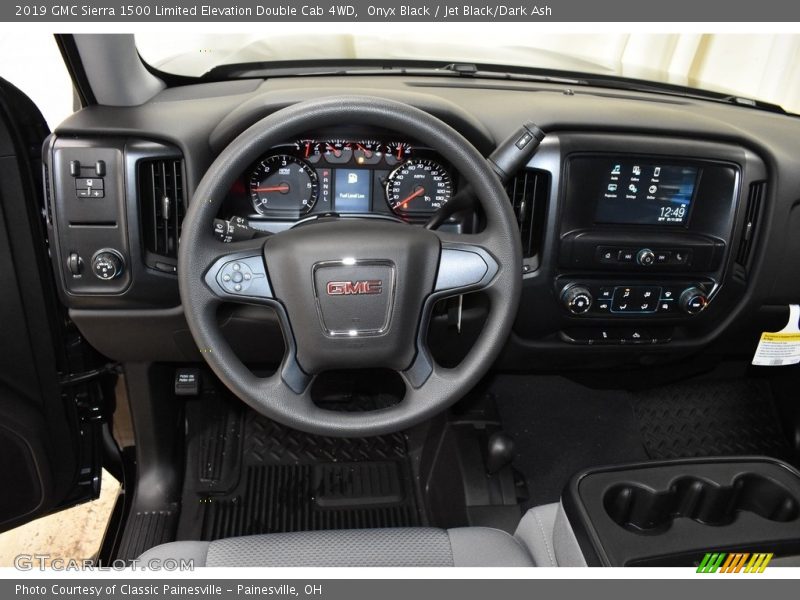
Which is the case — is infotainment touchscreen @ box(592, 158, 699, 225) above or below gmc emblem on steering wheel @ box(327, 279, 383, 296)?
above

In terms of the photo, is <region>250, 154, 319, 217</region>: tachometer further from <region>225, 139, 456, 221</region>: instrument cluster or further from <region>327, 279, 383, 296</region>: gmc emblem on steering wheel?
<region>327, 279, 383, 296</region>: gmc emblem on steering wheel

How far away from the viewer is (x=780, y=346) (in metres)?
1.68

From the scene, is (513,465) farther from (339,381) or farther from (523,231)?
(523,231)

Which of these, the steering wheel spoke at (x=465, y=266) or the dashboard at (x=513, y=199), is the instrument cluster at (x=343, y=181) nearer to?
the dashboard at (x=513, y=199)

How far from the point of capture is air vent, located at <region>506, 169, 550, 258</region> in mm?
1364

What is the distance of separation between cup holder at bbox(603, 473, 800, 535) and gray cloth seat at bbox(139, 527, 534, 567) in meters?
0.20

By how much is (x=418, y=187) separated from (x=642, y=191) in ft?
1.63

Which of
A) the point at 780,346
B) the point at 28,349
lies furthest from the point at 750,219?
the point at 28,349

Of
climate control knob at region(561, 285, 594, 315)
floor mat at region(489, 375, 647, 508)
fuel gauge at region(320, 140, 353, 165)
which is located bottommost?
floor mat at region(489, 375, 647, 508)

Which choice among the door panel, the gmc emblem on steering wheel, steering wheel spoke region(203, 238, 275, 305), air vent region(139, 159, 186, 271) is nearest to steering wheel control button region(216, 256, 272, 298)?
steering wheel spoke region(203, 238, 275, 305)

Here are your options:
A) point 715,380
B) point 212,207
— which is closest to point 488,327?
point 212,207

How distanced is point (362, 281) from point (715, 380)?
1.55 metres

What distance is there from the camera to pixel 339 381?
1.96 m

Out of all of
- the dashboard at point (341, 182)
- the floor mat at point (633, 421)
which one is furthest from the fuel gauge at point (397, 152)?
the floor mat at point (633, 421)
